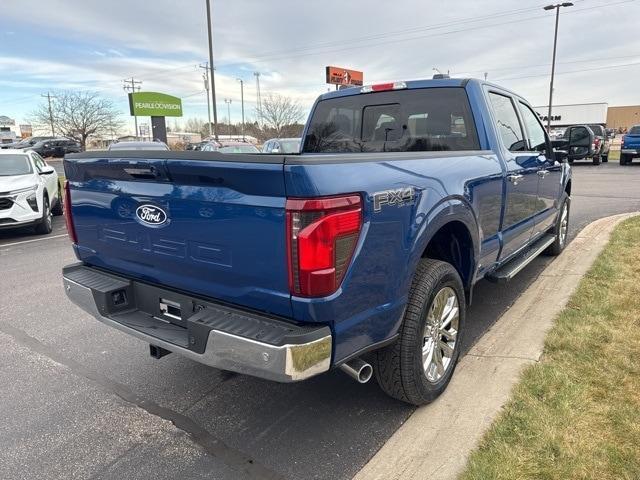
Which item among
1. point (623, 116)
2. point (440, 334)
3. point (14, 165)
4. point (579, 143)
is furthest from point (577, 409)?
point (623, 116)

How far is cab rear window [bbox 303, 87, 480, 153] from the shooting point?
3867mm

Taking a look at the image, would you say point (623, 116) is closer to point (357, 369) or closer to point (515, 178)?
point (515, 178)

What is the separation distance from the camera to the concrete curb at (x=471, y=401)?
2.44 metres

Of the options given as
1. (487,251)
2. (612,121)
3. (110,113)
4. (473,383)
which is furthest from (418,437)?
(612,121)

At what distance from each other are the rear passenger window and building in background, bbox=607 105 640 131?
120 m

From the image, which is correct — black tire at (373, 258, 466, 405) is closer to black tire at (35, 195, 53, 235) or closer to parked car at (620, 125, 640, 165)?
black tire at (35, 195, 53, 235)

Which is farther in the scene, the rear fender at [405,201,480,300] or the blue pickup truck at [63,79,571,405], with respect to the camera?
the rear fender at [405,201,480,300]

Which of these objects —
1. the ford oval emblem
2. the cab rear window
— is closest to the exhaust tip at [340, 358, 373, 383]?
the ford oval emblem

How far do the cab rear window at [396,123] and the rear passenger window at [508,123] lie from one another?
37cm

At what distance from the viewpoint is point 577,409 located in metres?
2.73

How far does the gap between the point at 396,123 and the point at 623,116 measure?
12560cm

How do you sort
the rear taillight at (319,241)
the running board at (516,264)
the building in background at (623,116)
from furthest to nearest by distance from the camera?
the building in background at (623,116), the running board at (516,264), the rear taillight at (319,241)

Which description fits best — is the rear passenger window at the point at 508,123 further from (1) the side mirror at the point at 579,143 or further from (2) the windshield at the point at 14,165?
(2) the windshield at the point at 14,165

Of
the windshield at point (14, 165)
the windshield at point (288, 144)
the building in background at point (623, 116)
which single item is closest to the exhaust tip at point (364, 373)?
the windshield at point (14, 165)
